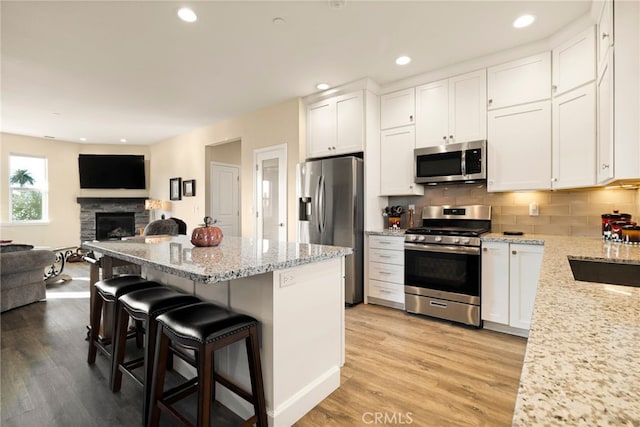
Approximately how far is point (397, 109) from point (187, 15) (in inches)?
95.3

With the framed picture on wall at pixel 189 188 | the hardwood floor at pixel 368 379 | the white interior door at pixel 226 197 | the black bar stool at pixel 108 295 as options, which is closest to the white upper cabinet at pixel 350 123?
the hardwood floor at pixel 368 379

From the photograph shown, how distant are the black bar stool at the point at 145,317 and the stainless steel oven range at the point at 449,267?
7.51ft

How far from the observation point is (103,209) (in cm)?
759

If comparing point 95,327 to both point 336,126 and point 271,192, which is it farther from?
point 336,126

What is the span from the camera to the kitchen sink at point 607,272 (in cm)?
160

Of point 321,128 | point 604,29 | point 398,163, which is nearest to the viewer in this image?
point 604,29

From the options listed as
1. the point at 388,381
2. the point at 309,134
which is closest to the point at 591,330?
the point at 388,381

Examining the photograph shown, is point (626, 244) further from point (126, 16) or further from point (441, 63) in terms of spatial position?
point (126, 16)

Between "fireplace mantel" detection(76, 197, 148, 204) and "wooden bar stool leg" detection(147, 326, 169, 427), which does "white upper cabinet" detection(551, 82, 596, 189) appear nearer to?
"wooden bar stool leg" detection(147, 326, 169, 427)

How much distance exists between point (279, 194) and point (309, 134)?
0.99 m

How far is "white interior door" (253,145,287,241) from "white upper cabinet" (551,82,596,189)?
3.18 m

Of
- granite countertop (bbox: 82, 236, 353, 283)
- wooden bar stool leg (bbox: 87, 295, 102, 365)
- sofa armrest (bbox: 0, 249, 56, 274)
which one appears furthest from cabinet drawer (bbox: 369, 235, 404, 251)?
sofa armrest (bbox: 0, 249, 56, 274)

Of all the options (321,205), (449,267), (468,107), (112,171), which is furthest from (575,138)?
(112,171)

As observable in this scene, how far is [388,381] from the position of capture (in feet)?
7.01
